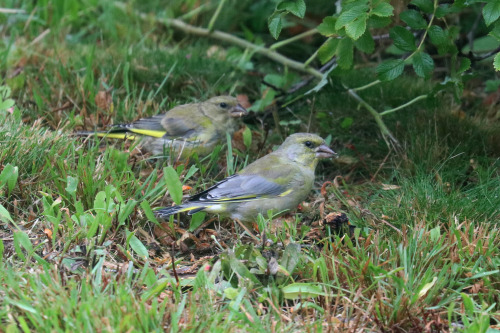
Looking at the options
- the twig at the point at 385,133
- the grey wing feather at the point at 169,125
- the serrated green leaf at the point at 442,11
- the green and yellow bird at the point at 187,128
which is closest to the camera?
the serrated green leaf at the point at 442,11

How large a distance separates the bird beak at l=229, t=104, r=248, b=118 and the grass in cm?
19

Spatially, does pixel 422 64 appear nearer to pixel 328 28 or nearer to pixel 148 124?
pixel 328 28

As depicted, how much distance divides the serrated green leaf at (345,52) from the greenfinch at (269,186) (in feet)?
2.21

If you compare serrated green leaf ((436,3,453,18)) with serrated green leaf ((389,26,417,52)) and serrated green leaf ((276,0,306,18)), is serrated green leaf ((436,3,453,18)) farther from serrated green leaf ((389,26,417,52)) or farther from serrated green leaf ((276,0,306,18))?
serrated green leaf ((276,0,306,18))

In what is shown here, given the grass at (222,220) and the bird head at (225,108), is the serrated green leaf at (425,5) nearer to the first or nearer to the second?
the grass at (222,220)

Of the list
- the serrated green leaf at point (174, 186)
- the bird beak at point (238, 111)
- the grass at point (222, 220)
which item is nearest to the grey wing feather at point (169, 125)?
the grass at point (222, 220)

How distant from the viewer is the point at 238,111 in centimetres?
527

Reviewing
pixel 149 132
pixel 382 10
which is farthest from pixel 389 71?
pixel 149 132

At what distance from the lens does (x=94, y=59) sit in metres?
5.69

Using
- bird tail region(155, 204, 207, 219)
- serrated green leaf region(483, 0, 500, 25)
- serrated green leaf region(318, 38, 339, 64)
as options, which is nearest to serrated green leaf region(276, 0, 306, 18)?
serrated green leaf region(318, 38, 339, 64)

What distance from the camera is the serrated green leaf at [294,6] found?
146 inches

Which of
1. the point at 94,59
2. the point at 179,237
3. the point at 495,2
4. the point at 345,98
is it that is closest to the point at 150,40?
the point at 94,59

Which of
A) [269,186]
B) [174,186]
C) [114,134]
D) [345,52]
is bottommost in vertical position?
[269,186]

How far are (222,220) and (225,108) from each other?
1322 millimetres
